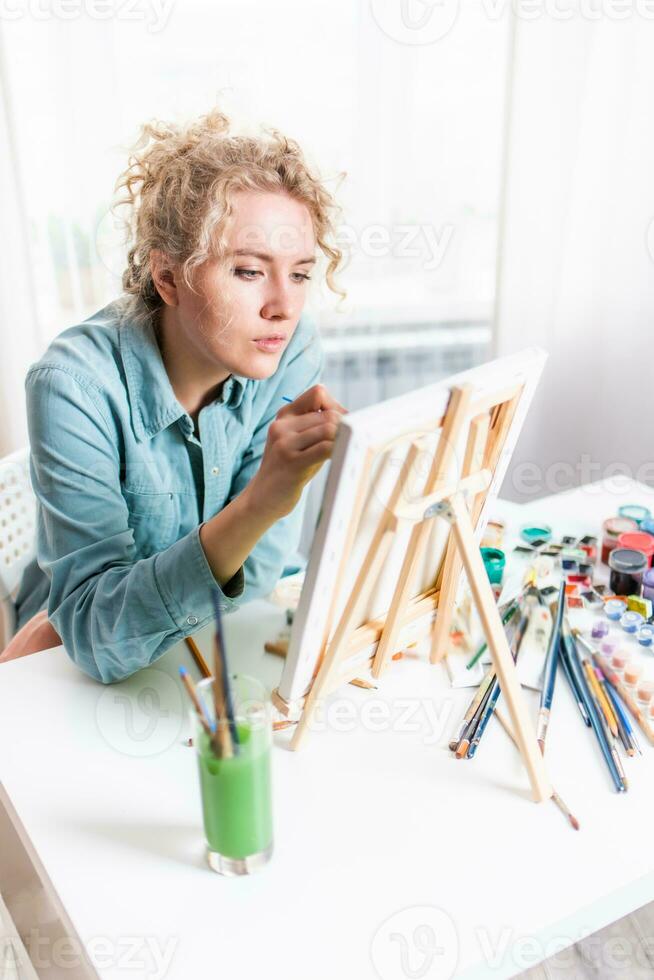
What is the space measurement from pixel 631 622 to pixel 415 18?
1.36m

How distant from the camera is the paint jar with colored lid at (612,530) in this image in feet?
3.50

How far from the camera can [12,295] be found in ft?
5.52

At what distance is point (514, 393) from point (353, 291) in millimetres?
1220

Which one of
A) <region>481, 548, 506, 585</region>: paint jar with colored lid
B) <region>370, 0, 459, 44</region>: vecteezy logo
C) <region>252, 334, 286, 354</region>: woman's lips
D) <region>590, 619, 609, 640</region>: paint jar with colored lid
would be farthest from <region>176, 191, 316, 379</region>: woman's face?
<region>370, 0, 459, 44</region>: vecteezy logo

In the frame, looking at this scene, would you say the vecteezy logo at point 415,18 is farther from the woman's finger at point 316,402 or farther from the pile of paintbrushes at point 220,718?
the pile of paintbrushes at point 220,718

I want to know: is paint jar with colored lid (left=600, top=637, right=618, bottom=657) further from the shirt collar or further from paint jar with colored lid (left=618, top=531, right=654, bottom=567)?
the shirt collar

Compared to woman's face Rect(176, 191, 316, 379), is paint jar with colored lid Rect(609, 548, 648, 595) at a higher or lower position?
lower

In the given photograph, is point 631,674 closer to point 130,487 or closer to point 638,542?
point 638,542

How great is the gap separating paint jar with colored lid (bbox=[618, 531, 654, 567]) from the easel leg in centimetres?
40

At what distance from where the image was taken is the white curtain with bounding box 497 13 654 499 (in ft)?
5.51

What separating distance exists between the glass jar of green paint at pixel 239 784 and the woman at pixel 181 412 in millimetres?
175

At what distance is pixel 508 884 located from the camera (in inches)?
25.2

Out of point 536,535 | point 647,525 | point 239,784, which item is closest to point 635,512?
point 647,525
